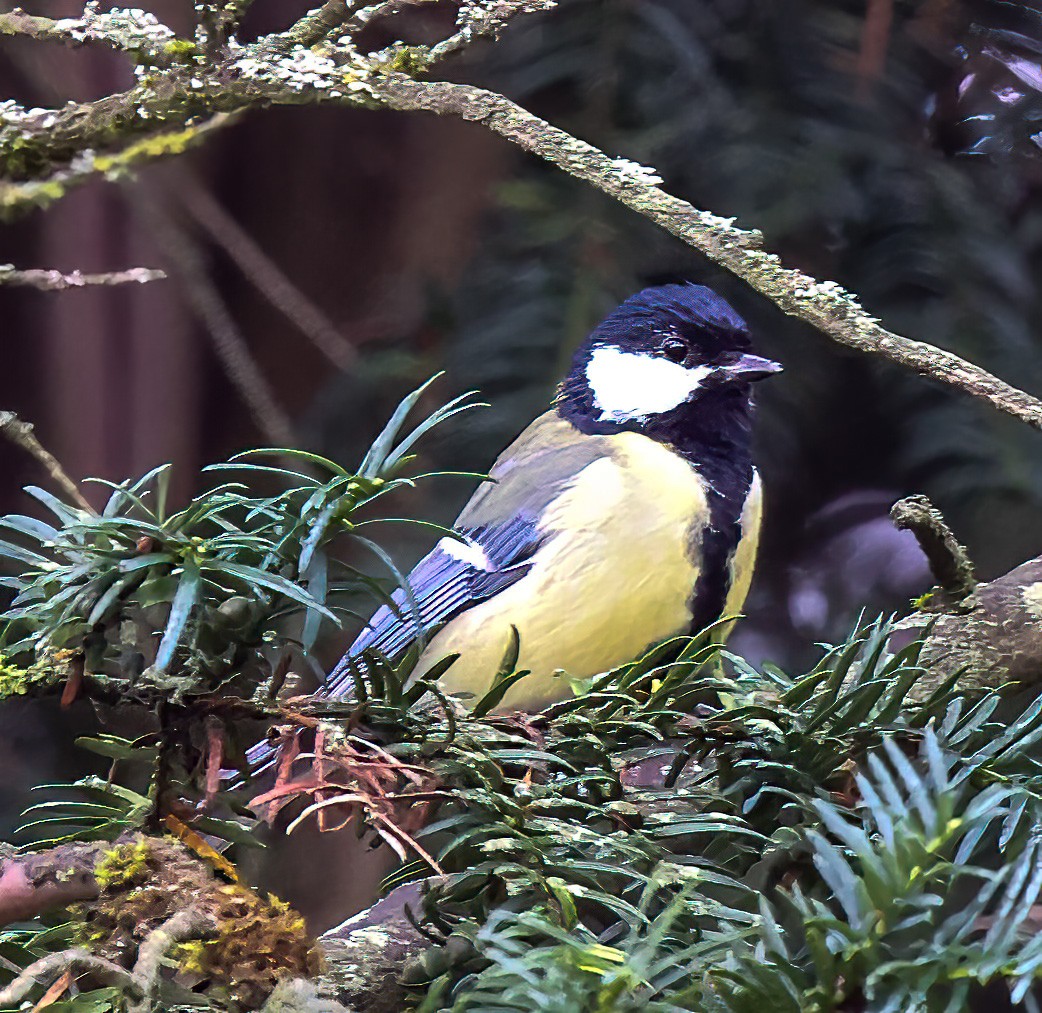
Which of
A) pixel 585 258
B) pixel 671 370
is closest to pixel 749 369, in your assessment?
pixel 671 370

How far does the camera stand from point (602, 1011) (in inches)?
7.1

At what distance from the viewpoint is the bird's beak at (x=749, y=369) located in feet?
1.74

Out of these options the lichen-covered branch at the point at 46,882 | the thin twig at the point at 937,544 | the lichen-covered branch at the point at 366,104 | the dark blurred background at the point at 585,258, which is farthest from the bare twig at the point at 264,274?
the lichen-covered branch at the point at 46,882

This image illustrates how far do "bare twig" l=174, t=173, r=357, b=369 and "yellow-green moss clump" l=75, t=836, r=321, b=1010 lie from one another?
498mm

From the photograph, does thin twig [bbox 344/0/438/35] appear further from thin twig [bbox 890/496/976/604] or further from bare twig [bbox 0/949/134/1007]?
bare twig [bbox 0/949/134/1007]

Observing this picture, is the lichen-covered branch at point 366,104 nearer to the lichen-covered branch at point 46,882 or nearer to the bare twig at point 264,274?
the bare twig at point 264,274

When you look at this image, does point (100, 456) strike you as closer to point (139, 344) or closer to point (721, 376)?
point (139, 344)

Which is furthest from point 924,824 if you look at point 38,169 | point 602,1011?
point 38,169

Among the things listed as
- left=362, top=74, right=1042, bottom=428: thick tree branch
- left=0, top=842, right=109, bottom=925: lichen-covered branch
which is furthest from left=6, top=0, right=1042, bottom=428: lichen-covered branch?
left=0, top=842, right=109, bottom=925: lichen-covered branch

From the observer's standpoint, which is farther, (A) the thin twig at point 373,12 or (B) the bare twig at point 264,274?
(B) the bare twig at point 264,274

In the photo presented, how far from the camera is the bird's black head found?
53cm

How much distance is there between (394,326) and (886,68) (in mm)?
308

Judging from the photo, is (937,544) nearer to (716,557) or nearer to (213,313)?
(716,557)

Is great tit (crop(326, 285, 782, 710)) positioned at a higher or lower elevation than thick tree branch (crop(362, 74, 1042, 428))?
lower
